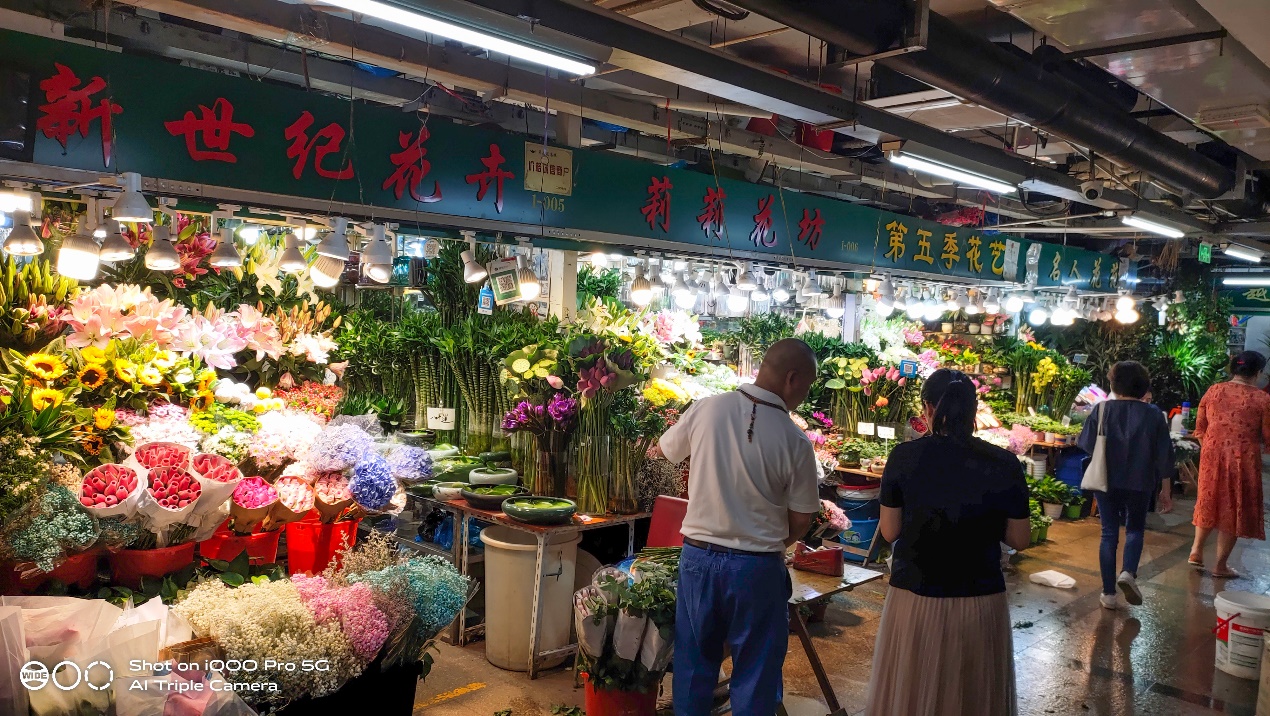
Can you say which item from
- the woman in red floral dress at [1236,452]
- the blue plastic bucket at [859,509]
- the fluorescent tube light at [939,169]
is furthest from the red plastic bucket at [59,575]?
the woman in red floral dress at [1236,452]

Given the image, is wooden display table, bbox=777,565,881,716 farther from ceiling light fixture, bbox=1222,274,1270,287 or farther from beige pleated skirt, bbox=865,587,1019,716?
ceiling light fixture, bbox=1222,274,1270,287

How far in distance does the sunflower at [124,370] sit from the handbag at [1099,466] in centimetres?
605

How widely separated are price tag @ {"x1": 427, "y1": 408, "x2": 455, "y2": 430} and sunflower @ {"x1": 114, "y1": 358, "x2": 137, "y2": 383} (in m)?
2.36

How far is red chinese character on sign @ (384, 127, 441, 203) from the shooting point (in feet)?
16.5

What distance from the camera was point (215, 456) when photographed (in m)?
3.46

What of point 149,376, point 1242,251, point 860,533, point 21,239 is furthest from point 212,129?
point 1242,251

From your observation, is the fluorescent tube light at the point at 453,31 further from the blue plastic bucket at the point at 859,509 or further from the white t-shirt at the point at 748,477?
the blue plastic bucket at the point at 859,509

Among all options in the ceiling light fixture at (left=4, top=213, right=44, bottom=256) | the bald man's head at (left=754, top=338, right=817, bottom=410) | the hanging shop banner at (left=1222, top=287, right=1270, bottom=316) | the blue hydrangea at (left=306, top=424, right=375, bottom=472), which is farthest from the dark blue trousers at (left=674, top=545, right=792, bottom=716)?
the hanging shop banner at (left=1222, top=287, right=1270, bottom=316)

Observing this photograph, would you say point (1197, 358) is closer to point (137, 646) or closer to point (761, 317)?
point (761, 317)

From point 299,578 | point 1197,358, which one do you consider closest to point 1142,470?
point 299,578

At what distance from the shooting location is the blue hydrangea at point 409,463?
4594 mm

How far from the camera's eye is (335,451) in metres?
4.04

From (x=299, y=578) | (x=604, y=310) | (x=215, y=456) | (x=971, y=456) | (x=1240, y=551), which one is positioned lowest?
(x=1240, y=551)

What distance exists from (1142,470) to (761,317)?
4.92 m
